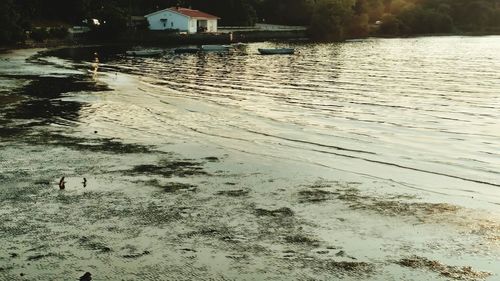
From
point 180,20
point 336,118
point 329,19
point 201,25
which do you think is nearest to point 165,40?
point 180,20

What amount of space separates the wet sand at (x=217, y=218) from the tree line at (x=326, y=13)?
8375 cm

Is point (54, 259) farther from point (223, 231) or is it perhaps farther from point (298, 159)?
point (298, 159)

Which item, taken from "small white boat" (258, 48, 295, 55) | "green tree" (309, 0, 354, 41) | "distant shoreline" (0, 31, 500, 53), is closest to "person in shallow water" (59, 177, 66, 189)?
"distant shoreline" (0, 31, 500, 53)

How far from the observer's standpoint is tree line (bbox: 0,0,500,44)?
10450 centimetres

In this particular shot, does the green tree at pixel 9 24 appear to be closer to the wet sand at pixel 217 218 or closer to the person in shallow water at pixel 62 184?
the wet sand at pixel 217 218

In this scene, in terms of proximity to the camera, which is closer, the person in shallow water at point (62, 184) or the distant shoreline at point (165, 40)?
the person in shallow water at point (62, 184)

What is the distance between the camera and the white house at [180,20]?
389 ft

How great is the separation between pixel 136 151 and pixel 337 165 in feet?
23.1

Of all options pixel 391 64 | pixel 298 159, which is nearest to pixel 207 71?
pixel 391 64

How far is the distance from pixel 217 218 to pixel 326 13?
138 m

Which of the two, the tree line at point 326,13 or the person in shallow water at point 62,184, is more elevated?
the tree line at point 326,13

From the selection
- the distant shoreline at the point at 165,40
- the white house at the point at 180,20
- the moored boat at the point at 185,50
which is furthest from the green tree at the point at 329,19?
the moored boat at the point at 185,50

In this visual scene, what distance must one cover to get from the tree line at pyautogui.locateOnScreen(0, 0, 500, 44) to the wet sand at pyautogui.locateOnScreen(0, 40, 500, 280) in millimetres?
83753

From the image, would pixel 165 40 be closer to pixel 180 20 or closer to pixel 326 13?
pixel 180 20
